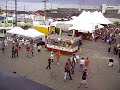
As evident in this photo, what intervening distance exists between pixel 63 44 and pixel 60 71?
6.95 m

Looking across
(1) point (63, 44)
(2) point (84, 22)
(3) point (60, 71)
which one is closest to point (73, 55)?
(3) point (60, 71)

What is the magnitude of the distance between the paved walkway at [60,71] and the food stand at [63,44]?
41.1 inches

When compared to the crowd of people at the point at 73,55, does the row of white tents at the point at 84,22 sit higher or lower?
higher

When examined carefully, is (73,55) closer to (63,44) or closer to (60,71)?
(60,71)

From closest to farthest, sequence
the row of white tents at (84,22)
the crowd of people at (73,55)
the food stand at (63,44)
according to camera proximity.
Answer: the crowd of people at (73,55), the food stand at (63,44), the row of white tents at (84,22)

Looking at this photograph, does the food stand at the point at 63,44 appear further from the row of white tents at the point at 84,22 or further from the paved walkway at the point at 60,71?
the row of white tents at the point at 84,22

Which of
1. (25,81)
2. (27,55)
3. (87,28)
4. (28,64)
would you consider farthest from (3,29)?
(25,81)

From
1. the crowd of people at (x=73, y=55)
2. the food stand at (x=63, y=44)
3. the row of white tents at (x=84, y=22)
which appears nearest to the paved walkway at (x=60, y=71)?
the crowd of people at (x=73, y=55)

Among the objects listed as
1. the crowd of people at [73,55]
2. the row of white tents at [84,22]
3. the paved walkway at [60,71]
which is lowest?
the paved walkway at [60,71]

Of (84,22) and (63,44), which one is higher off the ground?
(84,22)

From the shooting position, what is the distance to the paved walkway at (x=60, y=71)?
1327cm

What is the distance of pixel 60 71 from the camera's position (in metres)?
15.8

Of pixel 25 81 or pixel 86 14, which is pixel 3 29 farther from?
pixel 25 81

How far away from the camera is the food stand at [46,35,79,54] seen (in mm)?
21875
